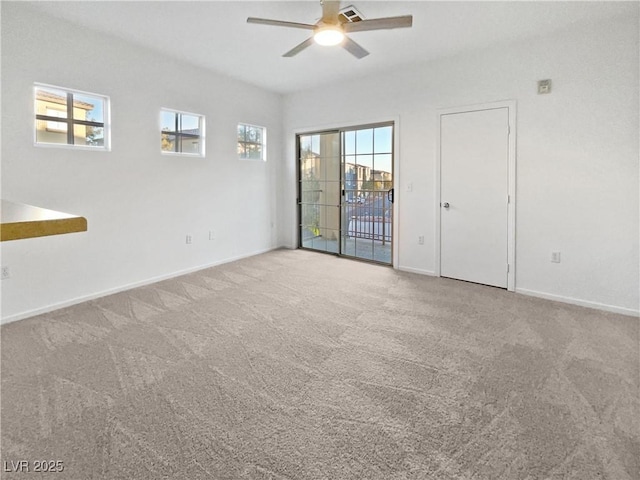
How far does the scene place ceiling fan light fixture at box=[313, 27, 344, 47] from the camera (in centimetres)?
→ 268

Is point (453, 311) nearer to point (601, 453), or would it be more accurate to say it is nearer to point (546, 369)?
point (546, 369)

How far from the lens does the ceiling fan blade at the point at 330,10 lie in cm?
247

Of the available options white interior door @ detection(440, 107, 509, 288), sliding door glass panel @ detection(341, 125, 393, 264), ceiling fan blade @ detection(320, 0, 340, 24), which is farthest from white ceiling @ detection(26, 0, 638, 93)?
sliding door glass panel @ detection(341, 125, 393, 264)

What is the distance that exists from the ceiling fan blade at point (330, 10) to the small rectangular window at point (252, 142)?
2.95m

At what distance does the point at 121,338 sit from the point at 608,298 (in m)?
4.37

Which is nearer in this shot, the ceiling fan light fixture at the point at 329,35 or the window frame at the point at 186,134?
the ceiling fan light fixture at the point at 329,35

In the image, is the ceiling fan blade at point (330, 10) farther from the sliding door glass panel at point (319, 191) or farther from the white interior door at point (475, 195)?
the sliding door glass panel at point (319, 191)

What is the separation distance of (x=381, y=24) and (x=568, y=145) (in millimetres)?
2260

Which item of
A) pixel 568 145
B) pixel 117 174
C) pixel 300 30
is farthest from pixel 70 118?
pixel 568 145

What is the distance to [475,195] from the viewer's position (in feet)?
13.3

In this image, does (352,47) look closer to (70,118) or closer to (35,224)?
(70,118)

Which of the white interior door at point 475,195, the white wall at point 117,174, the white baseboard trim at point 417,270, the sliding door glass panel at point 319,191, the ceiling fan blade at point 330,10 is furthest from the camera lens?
the sliding door glass panel at point 319,191

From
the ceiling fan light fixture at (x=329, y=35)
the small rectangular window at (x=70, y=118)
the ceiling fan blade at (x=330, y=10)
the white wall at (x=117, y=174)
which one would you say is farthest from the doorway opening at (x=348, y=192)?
the small rectangular window at (x=70, y=118)

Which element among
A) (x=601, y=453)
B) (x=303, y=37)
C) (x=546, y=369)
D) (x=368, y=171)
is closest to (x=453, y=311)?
(x=546, y=369)
